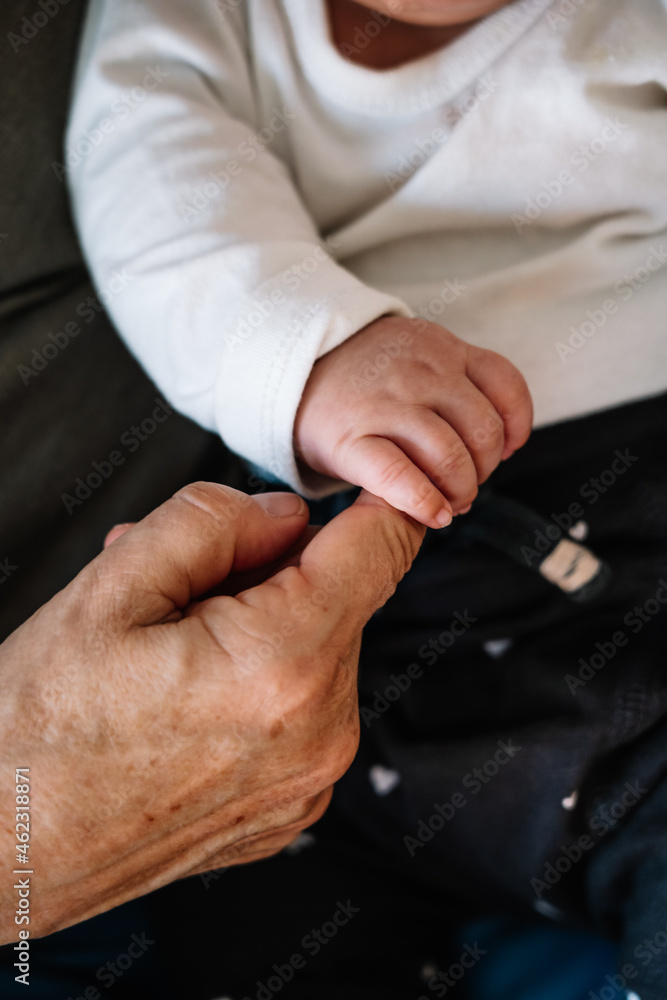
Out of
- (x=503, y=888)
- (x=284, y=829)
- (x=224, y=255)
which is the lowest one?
(x=503, y=888)

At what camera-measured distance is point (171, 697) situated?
20.4 inches

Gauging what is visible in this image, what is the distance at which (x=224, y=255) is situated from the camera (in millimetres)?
732

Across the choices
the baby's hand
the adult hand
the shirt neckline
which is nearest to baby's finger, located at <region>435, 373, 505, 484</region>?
the baby's hand

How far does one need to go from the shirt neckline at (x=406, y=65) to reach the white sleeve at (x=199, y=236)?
0.10 metres

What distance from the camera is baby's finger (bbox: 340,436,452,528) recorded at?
0.58m

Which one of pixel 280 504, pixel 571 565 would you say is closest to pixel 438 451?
pixel 280 504

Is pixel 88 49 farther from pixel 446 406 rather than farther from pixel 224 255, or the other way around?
pixel 446 406

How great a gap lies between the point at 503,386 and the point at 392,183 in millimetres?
384

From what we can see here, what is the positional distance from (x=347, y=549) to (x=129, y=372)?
0.42 meters

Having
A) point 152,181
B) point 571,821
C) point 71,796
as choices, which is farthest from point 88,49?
point 571,821

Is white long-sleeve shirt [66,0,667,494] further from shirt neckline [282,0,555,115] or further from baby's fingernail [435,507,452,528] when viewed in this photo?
baby's fingernail [435,507,452,528]

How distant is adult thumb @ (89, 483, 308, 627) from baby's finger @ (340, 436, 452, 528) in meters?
0.08

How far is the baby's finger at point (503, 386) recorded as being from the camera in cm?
65

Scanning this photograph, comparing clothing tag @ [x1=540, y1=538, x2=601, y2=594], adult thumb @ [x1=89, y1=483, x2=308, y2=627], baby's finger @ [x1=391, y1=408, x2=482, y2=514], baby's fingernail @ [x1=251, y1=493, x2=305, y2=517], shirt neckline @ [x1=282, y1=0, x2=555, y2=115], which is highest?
shirt neckline @ [x1=282, y1=0, x2=555, y2=115]
